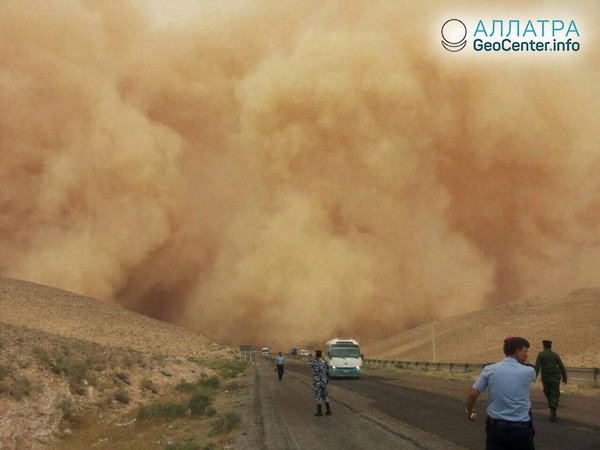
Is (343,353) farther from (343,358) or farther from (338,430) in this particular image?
(338,430)

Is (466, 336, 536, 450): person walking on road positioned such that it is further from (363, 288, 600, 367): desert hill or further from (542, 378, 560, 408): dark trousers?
(363, 288, 600, 367): desert hill

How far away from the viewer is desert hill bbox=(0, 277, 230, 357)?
49.5 metres

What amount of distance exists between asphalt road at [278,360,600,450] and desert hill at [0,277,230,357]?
3328 centimetres

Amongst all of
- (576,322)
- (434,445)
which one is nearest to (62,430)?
(434,445)

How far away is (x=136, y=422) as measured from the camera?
14578 millimetres

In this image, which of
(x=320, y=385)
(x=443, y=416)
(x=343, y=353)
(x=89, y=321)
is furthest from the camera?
(x=89, y=321)

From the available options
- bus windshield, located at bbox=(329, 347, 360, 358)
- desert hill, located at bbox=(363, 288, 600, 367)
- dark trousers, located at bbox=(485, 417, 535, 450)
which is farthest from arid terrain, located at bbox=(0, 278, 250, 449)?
desert hill, located at bbox=(363, 288, 600, 367)

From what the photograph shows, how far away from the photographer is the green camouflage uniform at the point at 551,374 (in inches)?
437

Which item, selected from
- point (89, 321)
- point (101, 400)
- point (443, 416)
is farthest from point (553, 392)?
point (89, 321)

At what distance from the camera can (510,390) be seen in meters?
4.55

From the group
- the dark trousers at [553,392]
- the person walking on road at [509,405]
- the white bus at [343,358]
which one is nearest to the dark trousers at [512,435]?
the person walking on road at [509,405]

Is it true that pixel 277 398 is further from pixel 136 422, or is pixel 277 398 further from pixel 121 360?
pixel 121 360

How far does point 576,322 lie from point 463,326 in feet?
62.8

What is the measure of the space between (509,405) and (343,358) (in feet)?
80.2
